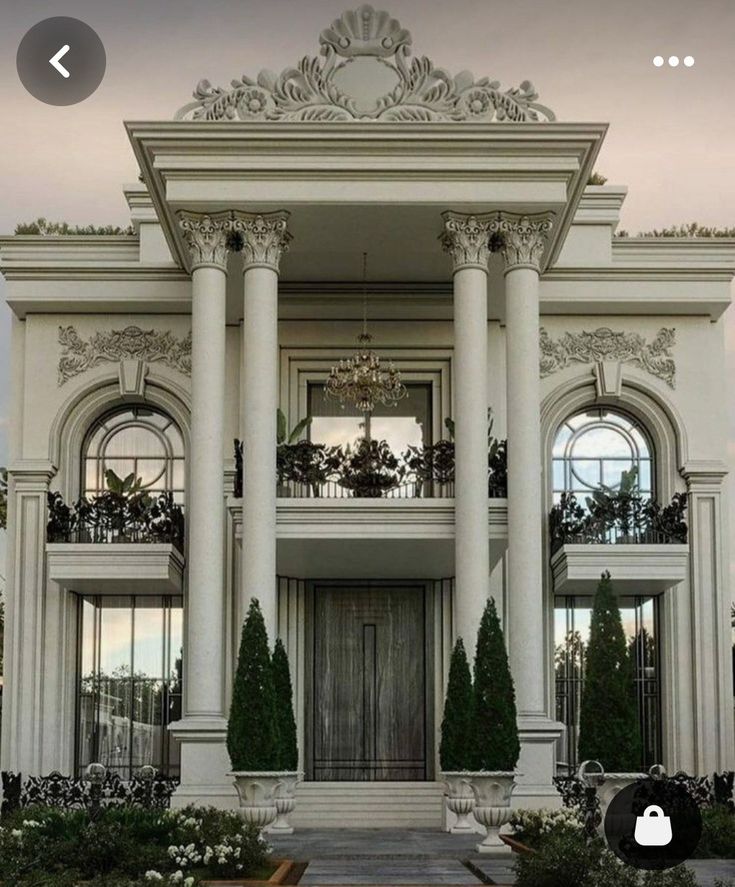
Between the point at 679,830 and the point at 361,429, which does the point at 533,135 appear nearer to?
the point at 361,429

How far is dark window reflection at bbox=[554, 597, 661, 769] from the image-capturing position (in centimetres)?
2547

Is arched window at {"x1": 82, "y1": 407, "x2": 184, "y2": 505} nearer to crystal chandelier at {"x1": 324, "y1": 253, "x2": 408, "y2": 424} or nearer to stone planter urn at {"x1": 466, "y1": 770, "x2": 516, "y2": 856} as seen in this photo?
crystal chandelier at {"x1": 324, "y1": 253, "x2": 408, "y2": 424}

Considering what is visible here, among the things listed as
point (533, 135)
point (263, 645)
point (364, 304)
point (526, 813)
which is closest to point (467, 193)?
point (533, 135)

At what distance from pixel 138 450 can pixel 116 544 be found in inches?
101

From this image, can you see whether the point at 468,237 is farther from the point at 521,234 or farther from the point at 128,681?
the point at 128,681

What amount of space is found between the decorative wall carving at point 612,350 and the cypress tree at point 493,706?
7487 millimetres

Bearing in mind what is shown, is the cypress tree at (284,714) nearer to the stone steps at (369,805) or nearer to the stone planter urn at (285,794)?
the stone planter urn at (285,794)

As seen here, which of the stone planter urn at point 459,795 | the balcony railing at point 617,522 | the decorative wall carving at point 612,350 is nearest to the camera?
the stone planter urn at point 459,795

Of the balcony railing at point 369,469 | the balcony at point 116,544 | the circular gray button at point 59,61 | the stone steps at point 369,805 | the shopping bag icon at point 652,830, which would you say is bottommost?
the stone steps at point 369,805

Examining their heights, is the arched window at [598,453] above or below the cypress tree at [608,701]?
above

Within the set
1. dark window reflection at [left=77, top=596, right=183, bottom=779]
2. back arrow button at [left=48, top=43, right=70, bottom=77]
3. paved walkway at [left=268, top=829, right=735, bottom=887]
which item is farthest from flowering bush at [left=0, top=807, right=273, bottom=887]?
back arrow button at [left=48, top=43, right=70, bottom=77]

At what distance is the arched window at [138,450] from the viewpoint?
26109mm

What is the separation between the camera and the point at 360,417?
26.2 m

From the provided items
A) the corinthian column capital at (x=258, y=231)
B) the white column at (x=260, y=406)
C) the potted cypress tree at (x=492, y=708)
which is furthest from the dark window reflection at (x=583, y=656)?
the corinthian column capital at (x=258, y=231)
